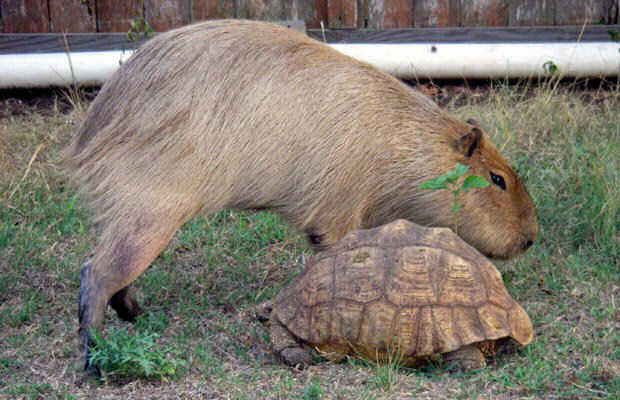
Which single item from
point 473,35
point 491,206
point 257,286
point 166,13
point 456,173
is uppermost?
point 166,13

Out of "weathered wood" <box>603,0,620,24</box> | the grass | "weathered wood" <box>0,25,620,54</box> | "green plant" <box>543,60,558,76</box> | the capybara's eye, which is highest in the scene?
"weathered wood" <box>603,0,620,24</box>

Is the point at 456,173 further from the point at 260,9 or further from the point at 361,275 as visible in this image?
the point at 260,9

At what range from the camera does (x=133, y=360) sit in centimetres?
370

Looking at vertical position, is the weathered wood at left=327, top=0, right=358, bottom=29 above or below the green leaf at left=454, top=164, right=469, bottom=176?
above

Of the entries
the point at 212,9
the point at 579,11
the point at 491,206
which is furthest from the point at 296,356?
the point at 579,11

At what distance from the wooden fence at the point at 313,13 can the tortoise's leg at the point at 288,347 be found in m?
3.68

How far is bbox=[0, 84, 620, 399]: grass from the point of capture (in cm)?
369

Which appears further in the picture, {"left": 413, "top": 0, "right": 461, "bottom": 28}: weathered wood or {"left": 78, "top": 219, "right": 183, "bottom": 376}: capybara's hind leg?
{"left": 413, "top": 0, "right": 461, "bottom": 28}: weathered wood

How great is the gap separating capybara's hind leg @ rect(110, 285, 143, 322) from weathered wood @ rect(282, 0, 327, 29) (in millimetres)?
3206

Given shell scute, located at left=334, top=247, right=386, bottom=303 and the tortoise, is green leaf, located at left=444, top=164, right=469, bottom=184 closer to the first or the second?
the tortoise

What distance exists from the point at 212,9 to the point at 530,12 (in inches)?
95.3

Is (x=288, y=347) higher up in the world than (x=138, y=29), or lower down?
lower down

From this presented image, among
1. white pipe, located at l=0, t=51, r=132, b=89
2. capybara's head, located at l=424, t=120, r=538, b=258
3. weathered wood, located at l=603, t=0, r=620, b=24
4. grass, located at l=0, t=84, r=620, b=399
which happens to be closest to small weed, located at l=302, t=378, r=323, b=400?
grass, located at l=0, t=84, r=620, b=399

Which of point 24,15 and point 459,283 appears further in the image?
point 24,15
